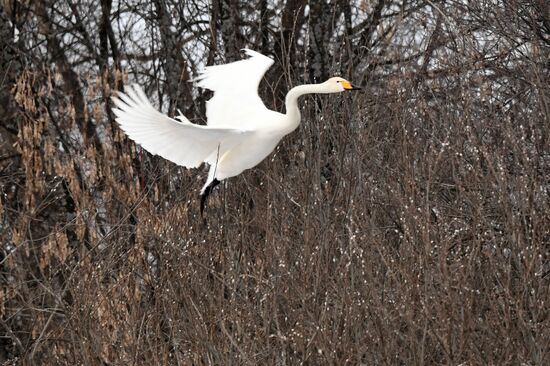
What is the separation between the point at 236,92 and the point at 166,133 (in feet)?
3.12

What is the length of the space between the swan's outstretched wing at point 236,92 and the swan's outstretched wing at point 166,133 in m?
0.35

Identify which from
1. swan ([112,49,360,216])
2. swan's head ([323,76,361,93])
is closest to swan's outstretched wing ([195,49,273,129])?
swan ([112,49,360,216])

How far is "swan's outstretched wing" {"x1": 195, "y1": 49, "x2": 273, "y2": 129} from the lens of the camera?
7.26 metres

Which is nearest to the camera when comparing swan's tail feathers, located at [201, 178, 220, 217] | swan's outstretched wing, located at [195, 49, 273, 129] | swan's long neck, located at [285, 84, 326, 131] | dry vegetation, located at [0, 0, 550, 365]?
dry vegetation, located at [0, 0, 550, 365]

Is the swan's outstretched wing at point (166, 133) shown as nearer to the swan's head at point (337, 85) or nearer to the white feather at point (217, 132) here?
the white feather at point (217, 132)

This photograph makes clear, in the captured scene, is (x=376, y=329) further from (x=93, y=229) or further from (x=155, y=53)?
(x=155, y=53)

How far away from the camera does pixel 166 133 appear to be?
6582 millimetres

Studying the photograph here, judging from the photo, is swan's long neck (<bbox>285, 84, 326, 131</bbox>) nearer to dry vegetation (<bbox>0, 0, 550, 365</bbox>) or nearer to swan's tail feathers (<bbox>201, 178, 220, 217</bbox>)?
dry vegetation (<bbox>0, 0, 550, 365</bbox>)

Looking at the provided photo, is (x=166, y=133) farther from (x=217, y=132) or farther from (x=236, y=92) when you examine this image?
(x=236, y=92)

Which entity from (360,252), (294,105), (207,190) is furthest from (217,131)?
(360,252)

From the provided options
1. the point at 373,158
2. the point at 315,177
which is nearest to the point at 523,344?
the point at 315,177

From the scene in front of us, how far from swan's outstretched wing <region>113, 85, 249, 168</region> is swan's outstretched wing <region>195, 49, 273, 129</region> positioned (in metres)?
0.35

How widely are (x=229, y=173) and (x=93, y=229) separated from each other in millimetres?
959

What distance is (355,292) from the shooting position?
15.5 feet
